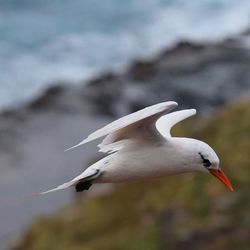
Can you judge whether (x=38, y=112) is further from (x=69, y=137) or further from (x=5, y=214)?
(x=5, y=214)

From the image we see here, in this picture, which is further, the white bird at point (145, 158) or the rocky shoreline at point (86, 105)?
the rocky shoreline at point (86, 105)

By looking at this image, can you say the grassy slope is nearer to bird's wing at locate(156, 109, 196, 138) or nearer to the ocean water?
bird's wing at locate(156, 109, 196, 138)

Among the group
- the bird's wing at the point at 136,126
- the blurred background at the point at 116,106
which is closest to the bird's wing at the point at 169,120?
the bird's wing at the point at 136,126

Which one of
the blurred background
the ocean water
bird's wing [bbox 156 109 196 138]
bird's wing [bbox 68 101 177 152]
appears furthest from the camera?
the ocean water

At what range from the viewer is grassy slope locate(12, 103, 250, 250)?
1502 centimetres

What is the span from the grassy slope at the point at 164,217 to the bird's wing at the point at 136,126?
6.68 m

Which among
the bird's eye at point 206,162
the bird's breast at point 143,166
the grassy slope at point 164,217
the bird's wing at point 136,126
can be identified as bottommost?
the grassy slope at point 164,217

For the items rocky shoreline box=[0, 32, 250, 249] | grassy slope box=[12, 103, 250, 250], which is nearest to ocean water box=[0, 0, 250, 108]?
rocky shoreline box=[0, 32, 250, 249]

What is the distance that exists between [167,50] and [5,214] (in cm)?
803

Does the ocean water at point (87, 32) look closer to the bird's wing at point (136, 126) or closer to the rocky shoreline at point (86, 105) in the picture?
the rocky shoreline at point (86, 105)

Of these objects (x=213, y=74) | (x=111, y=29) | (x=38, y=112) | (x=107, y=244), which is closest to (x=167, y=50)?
(x=213, y=74)

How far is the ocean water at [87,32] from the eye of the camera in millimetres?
29094

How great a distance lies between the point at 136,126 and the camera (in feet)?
26.1

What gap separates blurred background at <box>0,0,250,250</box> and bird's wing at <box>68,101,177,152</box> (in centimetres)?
666
